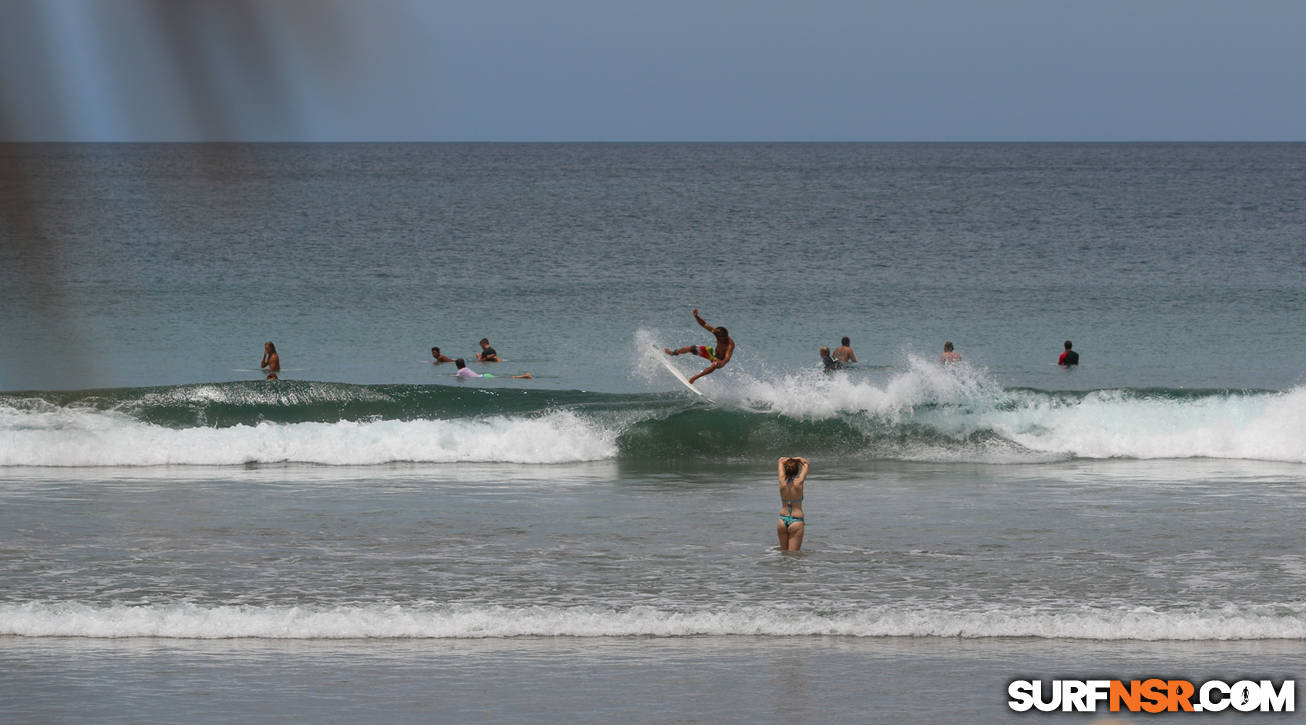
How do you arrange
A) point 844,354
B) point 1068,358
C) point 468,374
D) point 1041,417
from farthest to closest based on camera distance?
point 1068,358, point 844,354, point 468,374, point 1041,417

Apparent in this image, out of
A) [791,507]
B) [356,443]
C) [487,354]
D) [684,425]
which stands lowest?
[791,507]

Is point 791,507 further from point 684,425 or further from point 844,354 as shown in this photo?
point 844,354

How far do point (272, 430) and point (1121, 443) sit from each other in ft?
43.5

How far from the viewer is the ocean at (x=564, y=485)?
2.25m

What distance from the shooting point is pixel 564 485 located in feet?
60.8

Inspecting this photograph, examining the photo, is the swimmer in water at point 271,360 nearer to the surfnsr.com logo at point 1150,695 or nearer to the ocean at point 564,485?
the ocean at point 564,485

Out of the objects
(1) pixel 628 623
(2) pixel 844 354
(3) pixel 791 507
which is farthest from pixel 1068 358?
(1) pixel 628 623

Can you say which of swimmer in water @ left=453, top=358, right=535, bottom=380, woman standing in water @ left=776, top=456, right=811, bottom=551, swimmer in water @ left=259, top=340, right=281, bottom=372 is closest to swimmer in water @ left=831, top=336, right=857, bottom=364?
swimmer in water @ left=453, top=358, right=535, bottom=380

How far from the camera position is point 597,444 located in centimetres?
2206

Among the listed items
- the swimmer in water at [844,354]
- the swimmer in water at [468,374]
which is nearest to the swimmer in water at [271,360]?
the swimmer in water at [468,374]

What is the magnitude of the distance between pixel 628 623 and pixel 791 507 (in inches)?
124

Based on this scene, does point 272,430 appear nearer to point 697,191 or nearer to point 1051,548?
point 1051,548

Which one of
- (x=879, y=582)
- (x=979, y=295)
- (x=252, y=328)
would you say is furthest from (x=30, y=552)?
(x=979, y=295)

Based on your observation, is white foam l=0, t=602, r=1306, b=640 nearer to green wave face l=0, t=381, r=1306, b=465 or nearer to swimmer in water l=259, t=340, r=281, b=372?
green wave face l=0, t=381, r=1306, b=465
